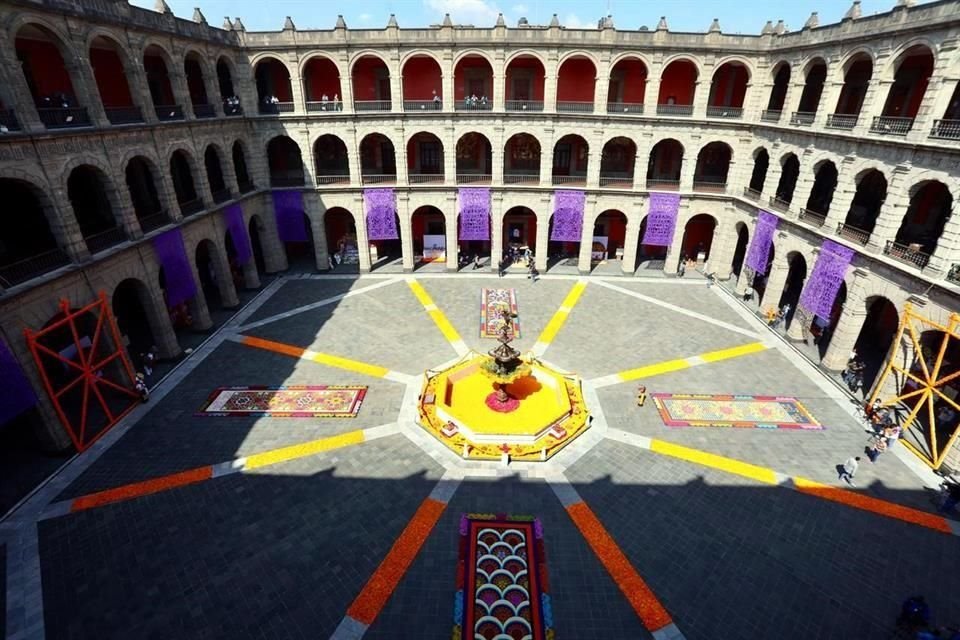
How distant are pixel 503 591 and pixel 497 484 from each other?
438 centimetres

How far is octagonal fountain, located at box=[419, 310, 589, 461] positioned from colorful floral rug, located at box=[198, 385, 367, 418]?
11.7 ft

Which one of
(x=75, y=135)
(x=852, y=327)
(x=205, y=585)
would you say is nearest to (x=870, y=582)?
(x=852, y=327)

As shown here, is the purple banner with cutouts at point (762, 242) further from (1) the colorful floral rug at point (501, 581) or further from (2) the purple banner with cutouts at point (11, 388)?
(2) the purple banner with cutouts at point (11, 388)

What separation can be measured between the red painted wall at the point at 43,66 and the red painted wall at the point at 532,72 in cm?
2646

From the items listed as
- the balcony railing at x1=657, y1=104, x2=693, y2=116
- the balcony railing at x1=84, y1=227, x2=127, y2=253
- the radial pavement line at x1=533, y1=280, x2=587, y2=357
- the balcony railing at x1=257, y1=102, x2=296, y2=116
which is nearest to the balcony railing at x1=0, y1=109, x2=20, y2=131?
the balcony railing at x1=84, y1=227, x2=127, y2=253

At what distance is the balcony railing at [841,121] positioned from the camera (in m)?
25.2

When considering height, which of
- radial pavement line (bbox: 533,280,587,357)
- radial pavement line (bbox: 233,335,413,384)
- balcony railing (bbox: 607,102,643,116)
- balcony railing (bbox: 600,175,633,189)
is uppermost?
balcony railing (bbox: 607,102,643,116)

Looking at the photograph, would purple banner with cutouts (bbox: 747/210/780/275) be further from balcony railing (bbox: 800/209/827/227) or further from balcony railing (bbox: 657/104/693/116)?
balcony railing (bbox: 657/104/693/116)

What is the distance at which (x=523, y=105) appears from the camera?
35.3m

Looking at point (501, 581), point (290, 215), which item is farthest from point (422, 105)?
point (501, 581)

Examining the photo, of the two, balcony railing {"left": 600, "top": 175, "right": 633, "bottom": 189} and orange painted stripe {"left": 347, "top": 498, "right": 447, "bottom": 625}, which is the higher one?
balcony railing {"left": 600, "top": 175, "right": 633, "bottom": 189}

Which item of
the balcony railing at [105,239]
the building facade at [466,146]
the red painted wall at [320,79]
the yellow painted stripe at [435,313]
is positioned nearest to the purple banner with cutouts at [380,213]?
the building facade at [466,146]

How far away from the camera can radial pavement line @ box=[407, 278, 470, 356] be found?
27.8 m

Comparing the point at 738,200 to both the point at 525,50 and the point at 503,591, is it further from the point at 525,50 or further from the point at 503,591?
the point at 503,591
